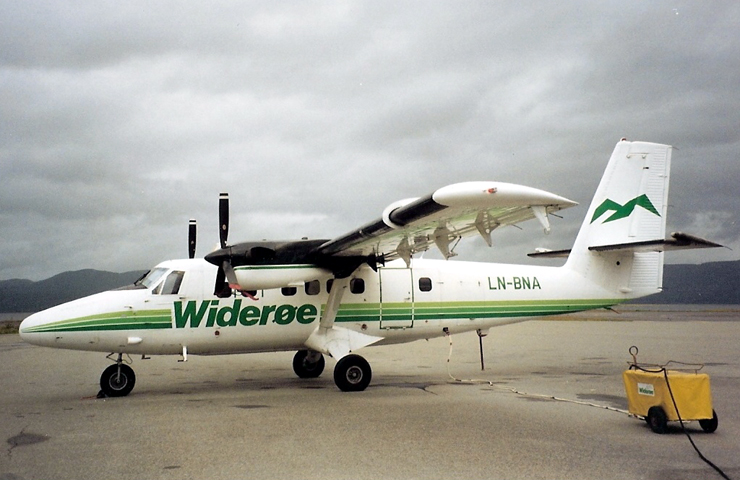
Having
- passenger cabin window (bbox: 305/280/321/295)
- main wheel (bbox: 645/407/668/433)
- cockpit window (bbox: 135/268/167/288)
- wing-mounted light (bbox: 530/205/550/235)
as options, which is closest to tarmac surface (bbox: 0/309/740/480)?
main wheel (bbox: 645/407/668/433)

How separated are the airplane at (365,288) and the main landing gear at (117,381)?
20mm

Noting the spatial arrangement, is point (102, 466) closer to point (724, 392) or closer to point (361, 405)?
point (361, 405)

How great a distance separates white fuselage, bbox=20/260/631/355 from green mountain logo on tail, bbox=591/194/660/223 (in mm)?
1753

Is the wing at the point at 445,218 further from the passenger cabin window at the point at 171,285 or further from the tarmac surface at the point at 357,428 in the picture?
the passenger cabin window at the point at 171,285

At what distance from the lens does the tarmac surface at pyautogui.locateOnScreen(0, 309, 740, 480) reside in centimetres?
588

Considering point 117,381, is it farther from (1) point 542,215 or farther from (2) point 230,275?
(1) point 542,215

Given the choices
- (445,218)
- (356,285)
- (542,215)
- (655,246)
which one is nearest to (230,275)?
(356,285)

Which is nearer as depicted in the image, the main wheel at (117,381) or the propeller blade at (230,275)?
the propeller blade at (230,275)

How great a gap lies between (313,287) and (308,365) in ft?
8.68

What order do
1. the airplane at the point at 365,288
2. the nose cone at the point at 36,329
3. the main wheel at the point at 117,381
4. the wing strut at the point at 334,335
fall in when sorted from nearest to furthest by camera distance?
the airplane at the point at 365,288 < the nose cone at the point at 36,329 < the main wheel at the point at 117,381 < the wing strut at the point at 334,335

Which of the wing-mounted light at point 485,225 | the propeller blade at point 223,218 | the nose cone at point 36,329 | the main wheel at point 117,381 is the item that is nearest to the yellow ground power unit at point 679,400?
the wing-mounted light at point 485,225

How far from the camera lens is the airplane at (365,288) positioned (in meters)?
10.5

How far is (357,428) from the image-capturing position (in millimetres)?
7852

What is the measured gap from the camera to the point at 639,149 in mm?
13648
